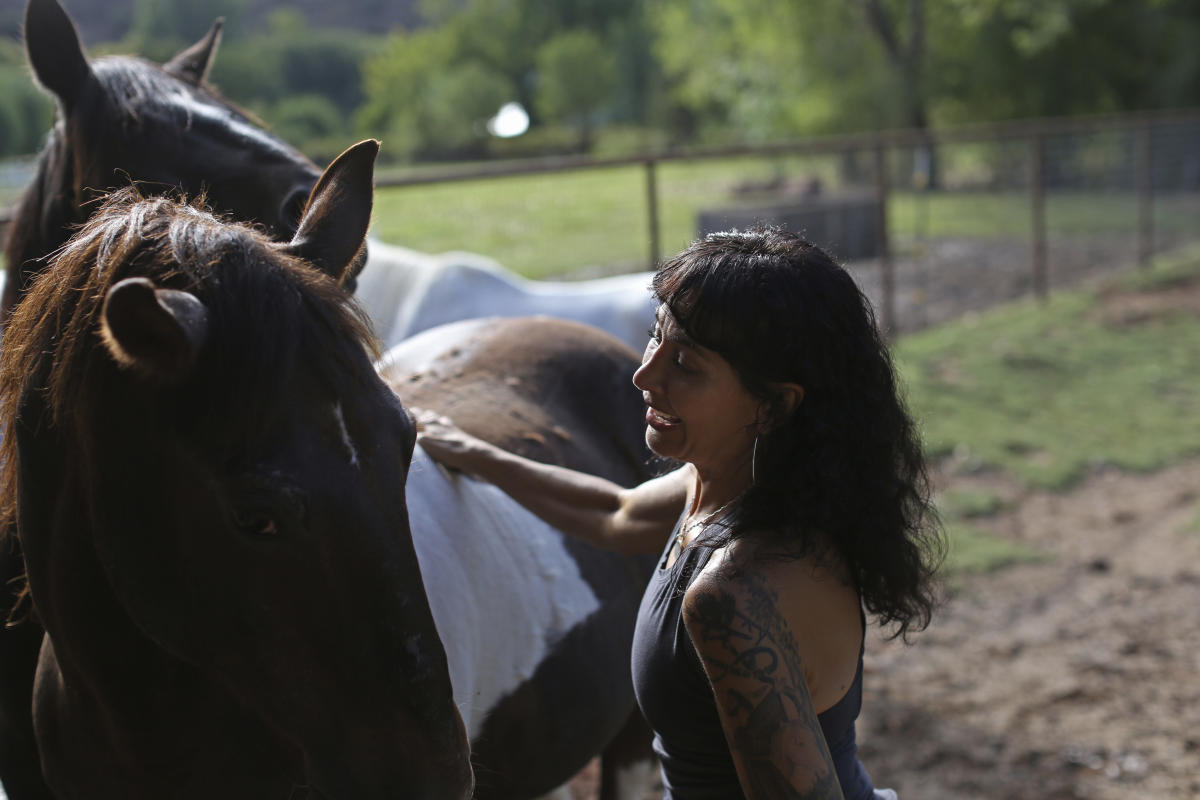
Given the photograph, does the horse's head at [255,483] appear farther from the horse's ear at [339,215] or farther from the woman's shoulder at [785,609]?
the woman's shoulder at [785,609]

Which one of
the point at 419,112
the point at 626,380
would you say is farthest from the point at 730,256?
the point at 419,112

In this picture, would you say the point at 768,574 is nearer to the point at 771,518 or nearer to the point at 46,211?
the point at 771,518

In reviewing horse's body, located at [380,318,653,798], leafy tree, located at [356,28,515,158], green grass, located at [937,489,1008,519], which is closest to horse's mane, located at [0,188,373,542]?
horse's body, located at [380,318,653,798]

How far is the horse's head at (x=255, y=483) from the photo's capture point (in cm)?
116

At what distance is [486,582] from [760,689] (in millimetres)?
880

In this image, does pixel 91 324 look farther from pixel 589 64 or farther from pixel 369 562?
pixel 589 64

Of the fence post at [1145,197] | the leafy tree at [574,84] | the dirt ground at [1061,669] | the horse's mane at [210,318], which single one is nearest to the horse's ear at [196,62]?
the horse's mane at [210,318]

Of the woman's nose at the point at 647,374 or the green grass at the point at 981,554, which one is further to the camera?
the green grass at the point at 981,554

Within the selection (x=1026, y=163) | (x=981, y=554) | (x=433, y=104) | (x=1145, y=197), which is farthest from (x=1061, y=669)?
(x=433, y=104)

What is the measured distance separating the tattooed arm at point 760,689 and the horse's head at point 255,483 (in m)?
0.35

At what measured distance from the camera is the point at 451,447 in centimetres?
204

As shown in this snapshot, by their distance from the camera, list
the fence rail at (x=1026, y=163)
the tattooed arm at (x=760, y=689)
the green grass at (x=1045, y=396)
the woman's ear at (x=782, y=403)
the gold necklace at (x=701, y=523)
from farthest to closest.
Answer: the fence rail at (x=1026, y=163) → the green grass at (x=1045, y=396) → the gold necklace at (x=701, y=523) → the woman's ear at (x=782, y=403) → the tattooed arm at (x=760, y=689)

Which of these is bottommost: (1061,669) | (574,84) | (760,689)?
(1061,669)

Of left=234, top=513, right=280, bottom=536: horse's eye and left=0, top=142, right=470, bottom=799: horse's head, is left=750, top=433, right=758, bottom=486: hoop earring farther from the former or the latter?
left=234, top=513, right=280, bottom=536: horse's eye
